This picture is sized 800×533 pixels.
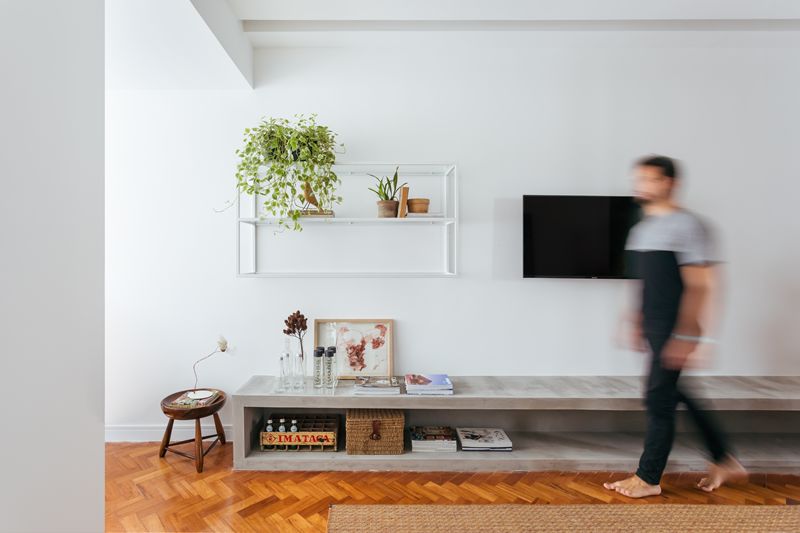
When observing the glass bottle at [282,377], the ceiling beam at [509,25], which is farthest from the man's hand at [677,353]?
the glass bottle at [282,377]

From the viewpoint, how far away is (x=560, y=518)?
72.7 inches

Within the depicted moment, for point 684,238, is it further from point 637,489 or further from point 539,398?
point 637,489

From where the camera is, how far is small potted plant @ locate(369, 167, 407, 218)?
2.48m

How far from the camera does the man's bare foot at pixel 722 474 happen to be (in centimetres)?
188

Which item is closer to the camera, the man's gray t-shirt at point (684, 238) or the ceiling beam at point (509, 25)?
the man's gray t-shirt at point (684, 238)

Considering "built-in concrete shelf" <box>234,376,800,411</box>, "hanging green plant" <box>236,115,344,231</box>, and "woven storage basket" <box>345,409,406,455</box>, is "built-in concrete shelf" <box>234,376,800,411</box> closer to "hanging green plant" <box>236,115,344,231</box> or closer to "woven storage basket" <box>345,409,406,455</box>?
"woven storage basket" <box>345,409,406,455</box>

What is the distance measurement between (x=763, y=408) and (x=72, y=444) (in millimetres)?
3076

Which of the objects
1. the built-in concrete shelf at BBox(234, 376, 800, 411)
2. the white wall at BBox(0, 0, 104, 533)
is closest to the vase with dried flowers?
the built-in concrete shelf at BBox(234, 376, 800, 411)

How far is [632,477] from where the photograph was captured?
6.93ft

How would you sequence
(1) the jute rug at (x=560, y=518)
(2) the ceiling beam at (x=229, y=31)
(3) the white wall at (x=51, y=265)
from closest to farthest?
(3) the white wall at (x=51, y=265)
(1) the jute rug at (x=560, y=518)
(2) the ceiling beam at (x=229, y=31)

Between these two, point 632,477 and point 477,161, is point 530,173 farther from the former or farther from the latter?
point 632,477

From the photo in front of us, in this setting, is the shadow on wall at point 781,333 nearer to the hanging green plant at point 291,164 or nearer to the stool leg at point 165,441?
the hanging green plant at point 291,164

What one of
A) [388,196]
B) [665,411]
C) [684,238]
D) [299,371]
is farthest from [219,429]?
[684,238]

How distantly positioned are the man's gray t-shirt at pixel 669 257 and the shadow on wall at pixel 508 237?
88 cm
